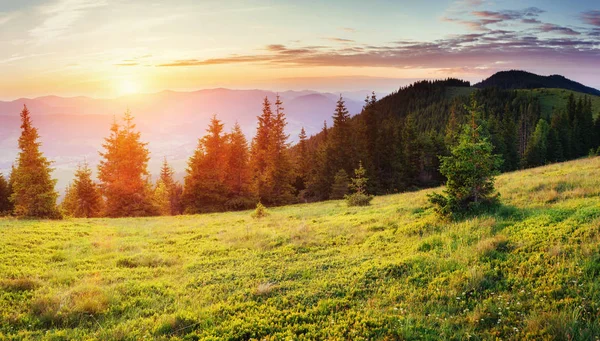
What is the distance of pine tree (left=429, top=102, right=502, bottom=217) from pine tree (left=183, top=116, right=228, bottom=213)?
→ 1376 inches

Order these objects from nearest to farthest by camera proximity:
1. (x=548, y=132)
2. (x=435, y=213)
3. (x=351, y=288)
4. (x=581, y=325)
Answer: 1. (x=581, y=325)
2. (x=351, y=288)
3. (x=435, y=213)
4. (x=548, y=132)

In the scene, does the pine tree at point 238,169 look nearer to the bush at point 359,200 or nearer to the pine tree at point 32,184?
the bush at point 359,200

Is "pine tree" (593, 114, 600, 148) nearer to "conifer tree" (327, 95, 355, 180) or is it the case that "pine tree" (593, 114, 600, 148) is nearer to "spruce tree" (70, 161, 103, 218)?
"conifer tree" (327, 95, 355, 180)

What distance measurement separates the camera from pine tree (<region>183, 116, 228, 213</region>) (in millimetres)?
44625

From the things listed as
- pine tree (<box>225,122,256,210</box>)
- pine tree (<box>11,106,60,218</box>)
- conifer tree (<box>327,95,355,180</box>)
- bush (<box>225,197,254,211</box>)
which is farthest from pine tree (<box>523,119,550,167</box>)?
pine tree (<box>11,106,60,218</box>)

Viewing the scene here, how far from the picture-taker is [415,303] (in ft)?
25.6

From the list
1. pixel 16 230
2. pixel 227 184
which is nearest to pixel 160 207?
pixel 227 184

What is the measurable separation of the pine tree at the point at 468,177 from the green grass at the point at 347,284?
0.98 m

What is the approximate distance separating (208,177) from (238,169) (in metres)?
4.70

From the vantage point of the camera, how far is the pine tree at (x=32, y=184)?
3083 cm

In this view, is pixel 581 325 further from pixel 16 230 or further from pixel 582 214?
A: pixel 16 230

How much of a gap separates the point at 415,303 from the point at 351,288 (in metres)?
1.71

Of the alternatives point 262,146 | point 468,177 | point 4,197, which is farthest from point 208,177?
point 4,197

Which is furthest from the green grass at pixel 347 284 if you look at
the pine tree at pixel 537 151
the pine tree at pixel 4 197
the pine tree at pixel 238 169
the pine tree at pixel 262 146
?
the pine tree at pixel 537 151
